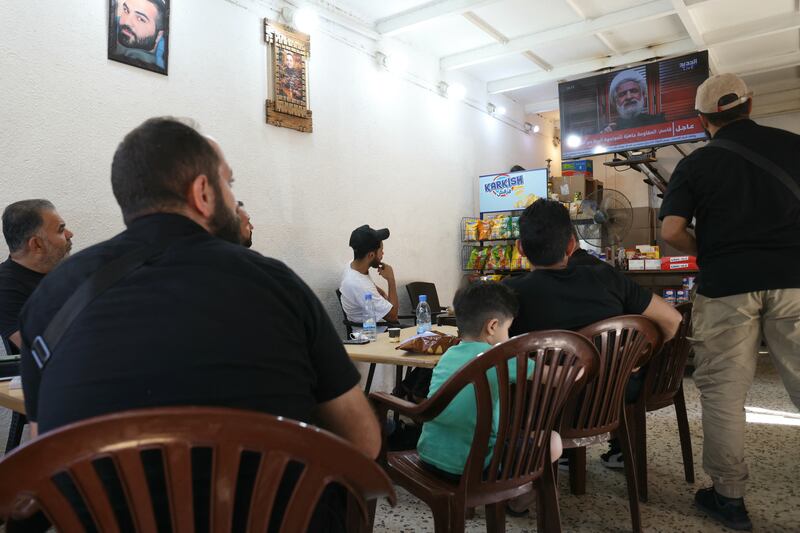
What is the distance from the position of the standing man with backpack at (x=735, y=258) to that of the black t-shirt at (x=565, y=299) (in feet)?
1.58

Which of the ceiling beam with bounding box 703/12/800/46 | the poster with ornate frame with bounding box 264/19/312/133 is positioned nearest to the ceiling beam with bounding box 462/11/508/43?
the poster with ornate frame with bounding box 264/19/312/133

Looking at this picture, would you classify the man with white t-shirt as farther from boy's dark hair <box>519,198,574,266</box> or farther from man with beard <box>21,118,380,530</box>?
man with beard <box>21,118,380,530</box>

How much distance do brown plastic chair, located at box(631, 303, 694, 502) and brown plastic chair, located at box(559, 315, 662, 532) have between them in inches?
12.1

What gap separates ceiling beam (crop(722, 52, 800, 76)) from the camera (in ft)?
21.1

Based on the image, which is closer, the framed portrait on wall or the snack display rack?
the framed portrait on wall

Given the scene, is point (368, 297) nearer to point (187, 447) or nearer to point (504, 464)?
point (504, 464)

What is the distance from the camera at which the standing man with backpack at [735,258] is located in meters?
2.07

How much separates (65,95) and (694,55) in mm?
5508

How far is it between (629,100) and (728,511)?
4659mm

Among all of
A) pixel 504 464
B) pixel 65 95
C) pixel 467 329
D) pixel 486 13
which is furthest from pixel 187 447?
pixel 486 13

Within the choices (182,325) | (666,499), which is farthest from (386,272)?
(182,325)

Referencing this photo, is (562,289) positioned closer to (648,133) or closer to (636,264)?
(636,264)

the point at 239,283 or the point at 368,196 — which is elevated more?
the point at 368,196

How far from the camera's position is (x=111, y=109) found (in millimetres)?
3250
